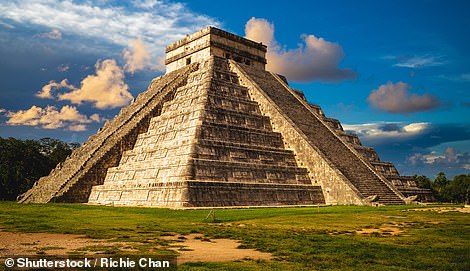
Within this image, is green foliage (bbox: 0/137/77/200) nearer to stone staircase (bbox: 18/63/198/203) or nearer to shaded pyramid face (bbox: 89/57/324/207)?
stone staircase (bbox: 18/63/198/203)

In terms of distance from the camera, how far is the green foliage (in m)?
46.6

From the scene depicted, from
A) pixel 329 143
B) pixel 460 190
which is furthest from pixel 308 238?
pixel 460 190

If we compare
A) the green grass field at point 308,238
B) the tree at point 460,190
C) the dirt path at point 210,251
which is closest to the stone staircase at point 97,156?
the green grass field at point 308,238

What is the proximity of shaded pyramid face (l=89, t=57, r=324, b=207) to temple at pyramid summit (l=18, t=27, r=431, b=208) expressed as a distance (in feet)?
0.26

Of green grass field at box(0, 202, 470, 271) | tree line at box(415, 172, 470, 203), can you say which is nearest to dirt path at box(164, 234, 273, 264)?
green grass field at box(0, 202, 470, 271)

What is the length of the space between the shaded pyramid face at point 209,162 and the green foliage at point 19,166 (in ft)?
66.8

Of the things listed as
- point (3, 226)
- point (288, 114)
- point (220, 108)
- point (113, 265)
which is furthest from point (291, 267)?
point (288, 114)

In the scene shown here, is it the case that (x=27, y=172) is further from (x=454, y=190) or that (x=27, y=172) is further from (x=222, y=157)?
(x=454, y=190)

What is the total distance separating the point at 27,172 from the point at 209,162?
1260 inches

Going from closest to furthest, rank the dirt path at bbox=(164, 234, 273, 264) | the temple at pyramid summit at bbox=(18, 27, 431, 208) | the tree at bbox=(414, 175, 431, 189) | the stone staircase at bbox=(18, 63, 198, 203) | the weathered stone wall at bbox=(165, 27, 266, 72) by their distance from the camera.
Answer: the dirt path at bbox=(164, 234, 273, 264) → the temple at pyramid summit at bbox=(18, 27, 431, 208) → the stone staircase at bbox=(18, 63, 198, 203) → the weathered stone wall at bbox=(165, 27, 266, 72) → the tree at bbox=(414, 175, 431, 189)

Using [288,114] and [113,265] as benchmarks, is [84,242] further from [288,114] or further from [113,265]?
[288,114]

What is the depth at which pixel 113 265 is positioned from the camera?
8156mm

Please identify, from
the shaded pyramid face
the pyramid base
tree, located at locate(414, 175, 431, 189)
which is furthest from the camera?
tree, located at locate(414, 175, 431, 189)

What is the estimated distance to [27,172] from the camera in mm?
49719
